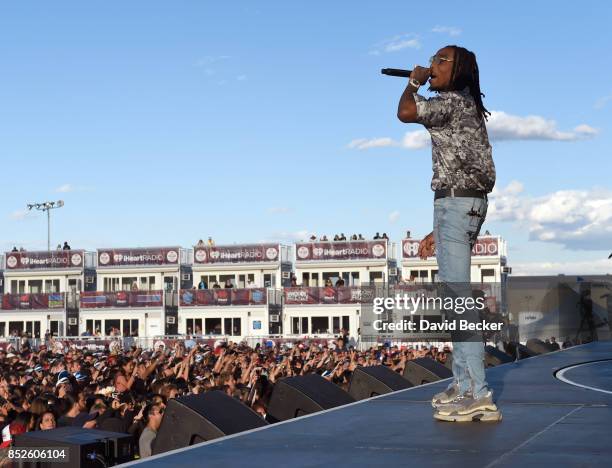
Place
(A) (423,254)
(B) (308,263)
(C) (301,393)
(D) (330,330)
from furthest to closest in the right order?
(B) (308,263) → (D) (330,330) → (C) (301,393) → (A) (423,254)

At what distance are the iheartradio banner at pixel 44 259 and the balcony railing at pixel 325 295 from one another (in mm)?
19792

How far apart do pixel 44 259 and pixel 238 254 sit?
690 inches

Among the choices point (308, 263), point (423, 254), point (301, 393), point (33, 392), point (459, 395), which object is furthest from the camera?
point (308, 263)

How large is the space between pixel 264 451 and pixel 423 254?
2086 mm

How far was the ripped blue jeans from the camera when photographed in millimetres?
5406

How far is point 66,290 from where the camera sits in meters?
77.9

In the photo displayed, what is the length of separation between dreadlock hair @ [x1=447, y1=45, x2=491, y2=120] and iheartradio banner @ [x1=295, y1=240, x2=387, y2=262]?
66313 millimetres

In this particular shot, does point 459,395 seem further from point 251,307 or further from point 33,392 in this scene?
point 251,307

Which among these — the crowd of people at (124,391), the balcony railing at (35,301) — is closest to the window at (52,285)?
the balcony railing at (35,301)

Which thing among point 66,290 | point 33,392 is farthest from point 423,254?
point 66,290

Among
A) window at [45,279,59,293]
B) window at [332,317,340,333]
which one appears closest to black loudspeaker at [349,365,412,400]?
window at [332,317,340,333]

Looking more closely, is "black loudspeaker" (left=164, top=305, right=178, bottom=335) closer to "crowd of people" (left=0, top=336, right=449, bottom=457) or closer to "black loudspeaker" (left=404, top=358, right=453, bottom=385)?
"crowd of people" (left=0, top=336, right=449, bottom=457)

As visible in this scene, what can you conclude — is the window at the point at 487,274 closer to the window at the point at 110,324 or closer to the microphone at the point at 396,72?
the window at the point at 110,324

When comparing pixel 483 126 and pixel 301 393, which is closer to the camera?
pixel 483 126
